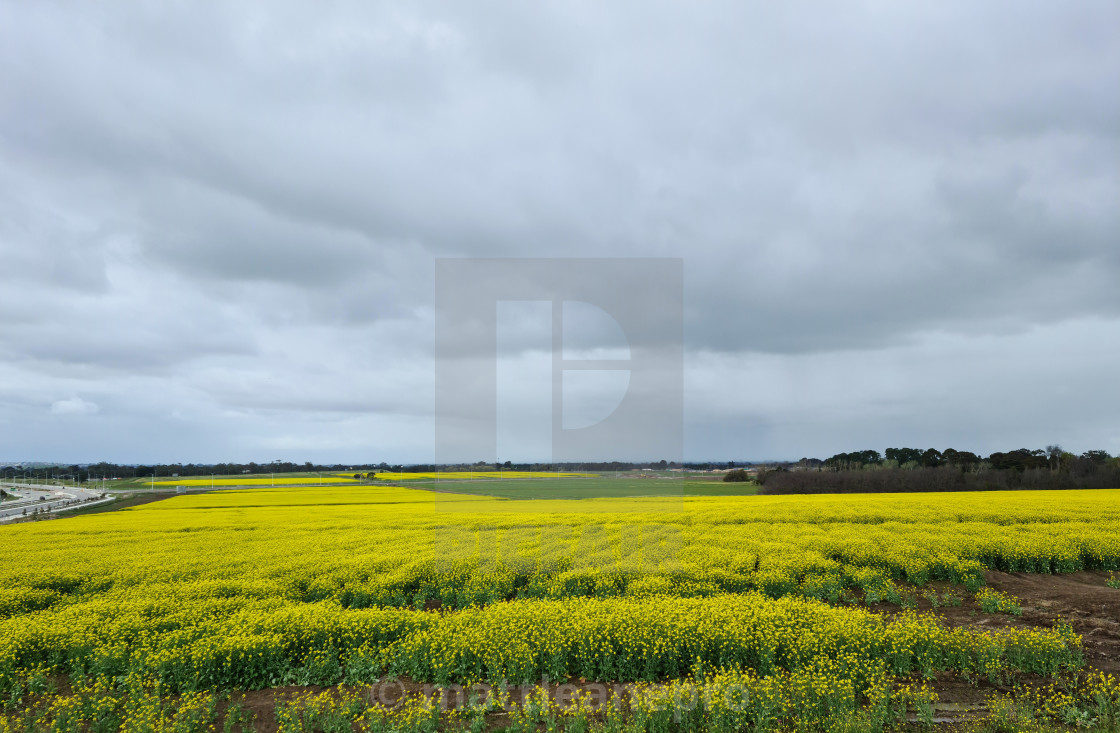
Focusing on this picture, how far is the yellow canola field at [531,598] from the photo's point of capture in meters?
9.52

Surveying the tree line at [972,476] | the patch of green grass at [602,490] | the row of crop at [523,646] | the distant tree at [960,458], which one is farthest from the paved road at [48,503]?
the distant tree at [960,458]

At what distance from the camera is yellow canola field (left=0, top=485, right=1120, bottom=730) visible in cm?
952

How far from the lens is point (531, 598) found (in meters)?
14.0

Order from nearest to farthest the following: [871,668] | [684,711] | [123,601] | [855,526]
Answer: [684,711] < [871,668] < [123,601] < [855,526]

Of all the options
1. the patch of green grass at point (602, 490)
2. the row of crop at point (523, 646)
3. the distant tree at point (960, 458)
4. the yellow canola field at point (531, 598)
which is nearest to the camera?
the row of crop at point (523, 646)

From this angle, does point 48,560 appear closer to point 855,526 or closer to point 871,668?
point 871,668

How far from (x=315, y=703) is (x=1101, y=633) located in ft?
52.2

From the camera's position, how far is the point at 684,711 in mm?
7617

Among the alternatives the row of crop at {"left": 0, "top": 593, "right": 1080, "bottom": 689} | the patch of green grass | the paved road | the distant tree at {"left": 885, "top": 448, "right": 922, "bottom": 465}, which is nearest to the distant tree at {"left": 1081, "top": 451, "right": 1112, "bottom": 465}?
the distant tree at {"left": 885, "top": 448, "right": 922, "bottom": 465}

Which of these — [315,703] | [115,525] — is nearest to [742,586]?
[315,703]

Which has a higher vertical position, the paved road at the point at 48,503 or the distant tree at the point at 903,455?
the distant tree at the point at 903,455

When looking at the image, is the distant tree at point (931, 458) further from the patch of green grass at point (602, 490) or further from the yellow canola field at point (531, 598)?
the yellow canola field at point (531, 598)

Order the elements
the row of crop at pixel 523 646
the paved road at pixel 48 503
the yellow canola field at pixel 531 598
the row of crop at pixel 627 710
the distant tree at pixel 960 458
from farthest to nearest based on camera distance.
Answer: the distant tree at pixel 960 458, the paved road at pixel 48 503, the yellow canola field at pixel 531 598, the row of crop at pixel 523 646, the row of crop at pixel 627 710

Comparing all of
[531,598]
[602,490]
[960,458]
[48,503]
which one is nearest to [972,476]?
[960,458]
